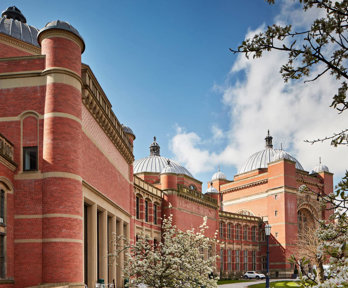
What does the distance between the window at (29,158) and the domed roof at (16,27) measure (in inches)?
479

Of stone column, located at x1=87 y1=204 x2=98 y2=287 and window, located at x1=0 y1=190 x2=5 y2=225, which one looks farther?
stone column, located at x1=87 y1=204 x2=98 y2=287

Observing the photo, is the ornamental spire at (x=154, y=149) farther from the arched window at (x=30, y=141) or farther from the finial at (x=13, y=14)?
the arched window at (x=30, y=141)

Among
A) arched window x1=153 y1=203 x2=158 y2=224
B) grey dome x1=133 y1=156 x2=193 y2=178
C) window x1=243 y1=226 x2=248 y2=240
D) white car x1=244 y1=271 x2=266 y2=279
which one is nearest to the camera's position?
arched window x1=153 y1=203 x2=158 y2=224

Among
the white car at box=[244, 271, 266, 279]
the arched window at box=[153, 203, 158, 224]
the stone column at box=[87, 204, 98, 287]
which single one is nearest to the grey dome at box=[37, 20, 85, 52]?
the stone column at box=[87, 204, 98, 287]

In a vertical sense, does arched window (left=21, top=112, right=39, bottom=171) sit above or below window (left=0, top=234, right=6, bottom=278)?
above

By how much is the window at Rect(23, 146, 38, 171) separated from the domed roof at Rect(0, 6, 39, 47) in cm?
1217

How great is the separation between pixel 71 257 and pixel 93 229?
159 inches

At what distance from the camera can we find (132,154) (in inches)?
1288

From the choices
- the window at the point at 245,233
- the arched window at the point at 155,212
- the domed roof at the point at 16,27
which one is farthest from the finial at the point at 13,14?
the window at the point at 245,233

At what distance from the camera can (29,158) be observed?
59.5ft

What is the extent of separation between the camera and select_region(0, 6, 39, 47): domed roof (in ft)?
93.2

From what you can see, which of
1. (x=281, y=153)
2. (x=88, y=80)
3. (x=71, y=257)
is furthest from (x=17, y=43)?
(x=281, y=153)

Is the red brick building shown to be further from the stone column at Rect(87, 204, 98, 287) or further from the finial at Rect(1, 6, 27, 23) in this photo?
the finial at Rect(1, 6, 27, 23)

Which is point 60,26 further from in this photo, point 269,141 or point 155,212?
point 269,141
